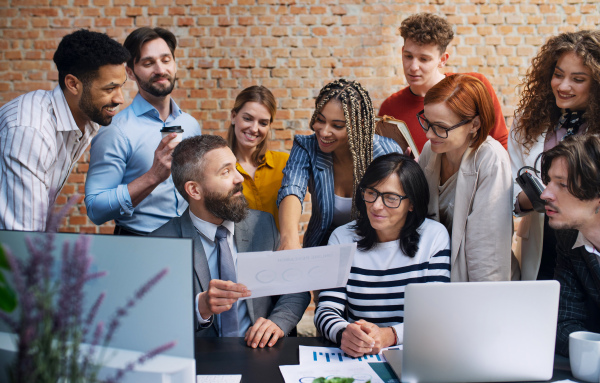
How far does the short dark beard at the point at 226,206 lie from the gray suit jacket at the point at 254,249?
7 cm

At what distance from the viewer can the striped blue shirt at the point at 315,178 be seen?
2.22 metres

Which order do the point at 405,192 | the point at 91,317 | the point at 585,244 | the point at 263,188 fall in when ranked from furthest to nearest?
1. the point at 263,188
2. the point at 405,192
3. the point at 585,244
4. the point at 91,317

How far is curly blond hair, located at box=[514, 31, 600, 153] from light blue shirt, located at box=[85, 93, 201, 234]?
66.4 inches

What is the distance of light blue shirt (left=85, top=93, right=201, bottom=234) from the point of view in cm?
226

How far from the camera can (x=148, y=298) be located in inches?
33.3

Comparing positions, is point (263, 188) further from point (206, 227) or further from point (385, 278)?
point (385, 278)

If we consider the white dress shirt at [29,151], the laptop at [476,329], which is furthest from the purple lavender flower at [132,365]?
the white dress shirt at [29,151]

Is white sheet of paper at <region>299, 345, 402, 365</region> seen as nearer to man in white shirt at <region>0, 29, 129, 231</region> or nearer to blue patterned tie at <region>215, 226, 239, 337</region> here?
blue patterned tie at <region>215, 226, 239, 337</region>

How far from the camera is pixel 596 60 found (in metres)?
1.88

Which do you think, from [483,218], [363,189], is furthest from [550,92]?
[363,189]

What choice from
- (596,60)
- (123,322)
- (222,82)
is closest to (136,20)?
(222,82)

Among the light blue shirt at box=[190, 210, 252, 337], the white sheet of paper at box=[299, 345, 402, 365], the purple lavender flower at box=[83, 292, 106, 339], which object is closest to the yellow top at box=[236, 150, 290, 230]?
the light blue shirt at box=[190, 210, 252, 337]

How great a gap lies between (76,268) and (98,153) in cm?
184

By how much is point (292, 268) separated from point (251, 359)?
12.0 inches
